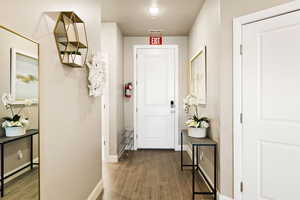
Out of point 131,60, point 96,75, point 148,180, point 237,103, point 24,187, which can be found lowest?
point 148,180

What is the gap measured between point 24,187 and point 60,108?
0.67 m

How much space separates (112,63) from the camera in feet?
14.6

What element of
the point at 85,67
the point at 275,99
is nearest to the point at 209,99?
the point at 275,99

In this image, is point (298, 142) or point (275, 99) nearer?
point (298, 142)

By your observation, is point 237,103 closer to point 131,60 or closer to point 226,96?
point 226,96

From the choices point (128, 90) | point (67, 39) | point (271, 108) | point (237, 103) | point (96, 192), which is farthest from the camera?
point (128, 90)

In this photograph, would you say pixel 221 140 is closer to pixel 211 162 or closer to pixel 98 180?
pixel 211 162

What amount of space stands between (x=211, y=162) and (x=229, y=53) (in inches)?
56.7

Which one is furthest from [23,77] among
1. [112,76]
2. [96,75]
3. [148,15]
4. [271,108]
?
[112,76]

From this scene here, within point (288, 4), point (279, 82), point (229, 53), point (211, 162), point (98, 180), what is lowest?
point (98, 180)

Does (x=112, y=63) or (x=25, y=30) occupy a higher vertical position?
(x=112, y=63)

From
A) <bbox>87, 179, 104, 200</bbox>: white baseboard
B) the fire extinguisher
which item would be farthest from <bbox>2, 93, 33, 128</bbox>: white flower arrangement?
the fire extinguisher

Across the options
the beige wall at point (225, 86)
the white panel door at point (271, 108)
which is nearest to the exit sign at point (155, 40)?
the beige wall at point (225, 86)

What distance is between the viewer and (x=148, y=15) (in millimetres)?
3994
